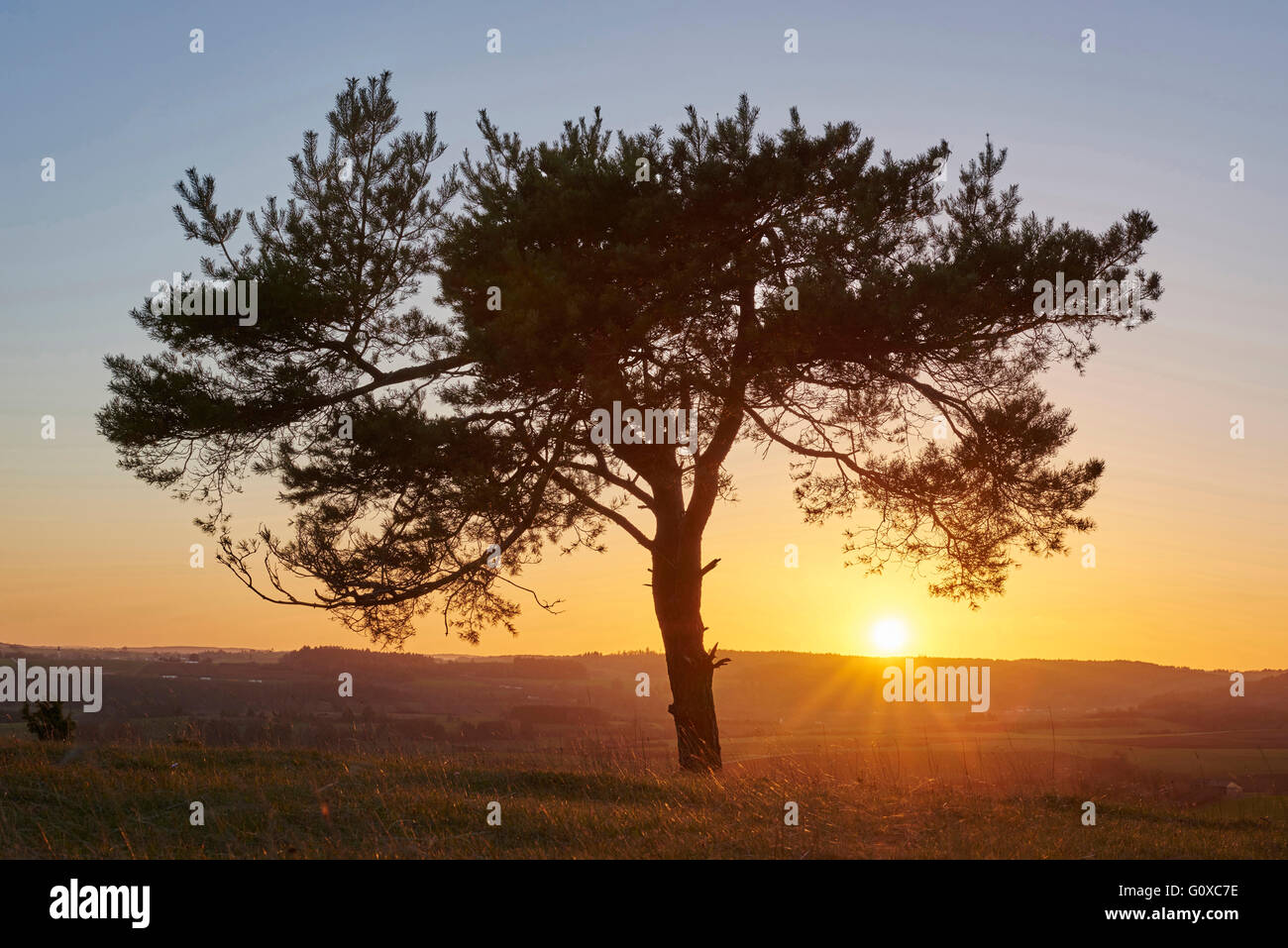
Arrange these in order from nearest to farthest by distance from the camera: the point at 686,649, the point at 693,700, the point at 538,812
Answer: the point at 538,812, the point at 693,700, the point at 686,649

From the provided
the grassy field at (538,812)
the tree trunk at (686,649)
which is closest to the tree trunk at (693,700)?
the tree trunk at (686,649)

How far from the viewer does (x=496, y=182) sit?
15.0 metres

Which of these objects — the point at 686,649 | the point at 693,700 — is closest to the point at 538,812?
the point at 693,700

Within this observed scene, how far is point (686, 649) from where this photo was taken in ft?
49.2

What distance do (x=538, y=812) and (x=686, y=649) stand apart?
19.9 ft

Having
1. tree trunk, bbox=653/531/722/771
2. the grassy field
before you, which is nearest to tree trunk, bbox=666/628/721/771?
tree trunk, bbox=653/531/722/771

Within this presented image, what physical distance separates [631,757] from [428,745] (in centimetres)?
370

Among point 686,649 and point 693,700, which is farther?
point 686,649

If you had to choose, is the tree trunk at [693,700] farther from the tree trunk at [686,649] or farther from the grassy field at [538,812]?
the grassy field at [538,812]

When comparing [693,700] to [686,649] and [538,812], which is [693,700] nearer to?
[686,649]

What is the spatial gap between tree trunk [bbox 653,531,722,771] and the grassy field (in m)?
1.40

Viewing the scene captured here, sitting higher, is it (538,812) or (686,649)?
(686,649)

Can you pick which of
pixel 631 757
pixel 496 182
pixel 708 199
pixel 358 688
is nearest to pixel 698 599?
pixel 631 757
